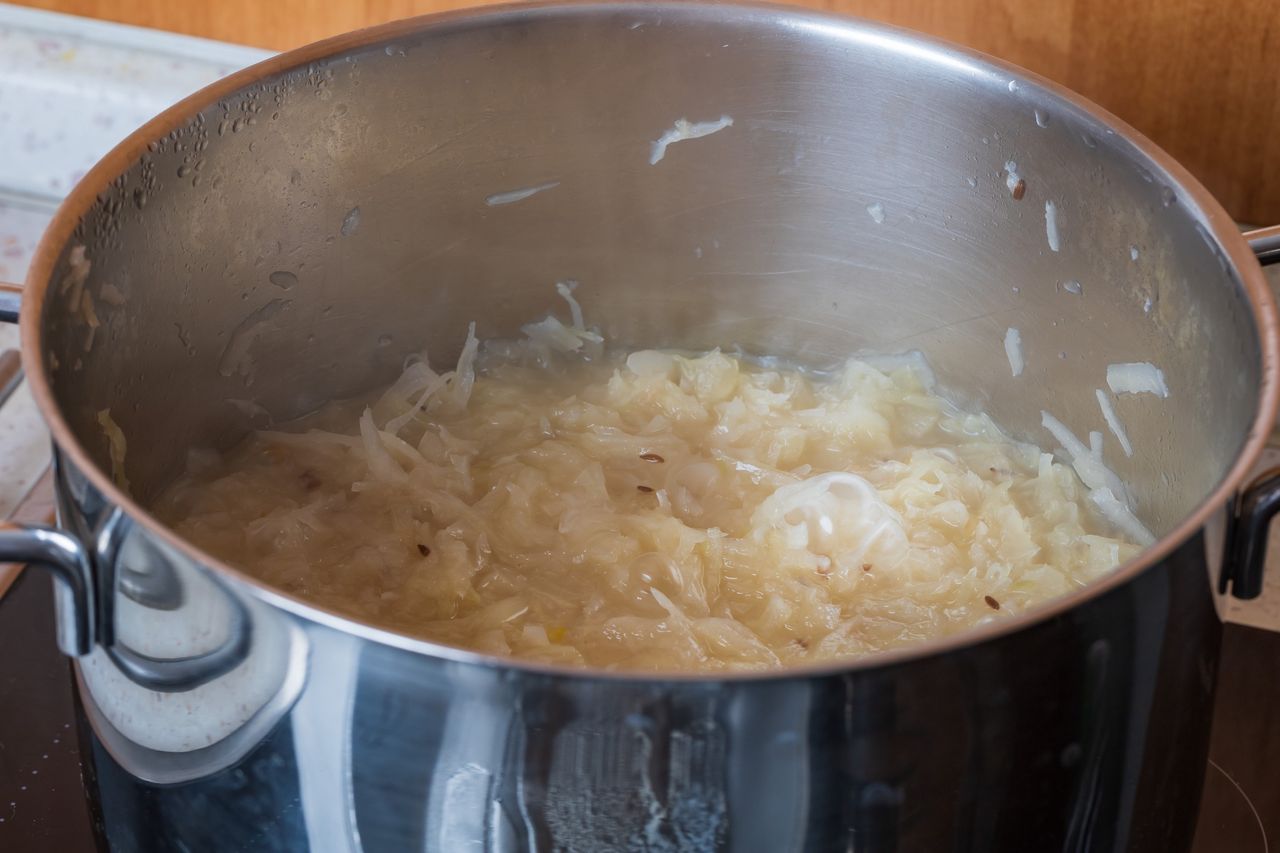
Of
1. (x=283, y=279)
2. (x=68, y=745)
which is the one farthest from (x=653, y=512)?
(x=68, y=745)

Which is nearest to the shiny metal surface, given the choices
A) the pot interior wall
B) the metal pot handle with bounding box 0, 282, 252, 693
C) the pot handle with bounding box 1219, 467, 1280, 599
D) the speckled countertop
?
the pot interior wall

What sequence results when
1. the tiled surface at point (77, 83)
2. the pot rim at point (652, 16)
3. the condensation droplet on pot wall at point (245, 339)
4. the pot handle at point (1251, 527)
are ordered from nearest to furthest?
the pot rim at point (652, 16) → the pot handle at point (1251, 527) → the condensation droplet on pot wall at point (245, 339) → the tiled surface at point (77, 83)

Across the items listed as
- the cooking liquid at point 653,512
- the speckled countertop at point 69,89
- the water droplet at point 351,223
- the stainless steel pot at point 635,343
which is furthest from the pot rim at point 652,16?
the speckled countertop at point 69,89

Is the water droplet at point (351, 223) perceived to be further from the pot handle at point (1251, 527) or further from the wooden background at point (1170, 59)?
the pot handle at point (1251, 527)

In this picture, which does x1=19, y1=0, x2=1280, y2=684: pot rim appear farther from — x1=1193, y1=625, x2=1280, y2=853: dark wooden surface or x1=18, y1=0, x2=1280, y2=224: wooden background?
x1=1193, y1=625, x2=1280, y2=853: dark wooden surface

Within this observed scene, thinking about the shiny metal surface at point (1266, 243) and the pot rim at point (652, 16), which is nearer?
the pot rim at point (652, 16)

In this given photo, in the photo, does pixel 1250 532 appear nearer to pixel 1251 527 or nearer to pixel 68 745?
pixel 1251 527
